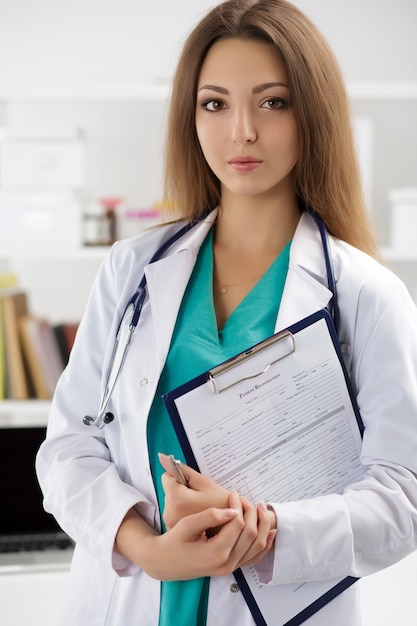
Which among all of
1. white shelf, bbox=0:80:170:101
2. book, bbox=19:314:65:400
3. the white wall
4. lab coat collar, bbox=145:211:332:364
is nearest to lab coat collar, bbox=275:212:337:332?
lab coat collar, bbox=145:211:332:364

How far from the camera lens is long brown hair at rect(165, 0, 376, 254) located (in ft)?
3.82

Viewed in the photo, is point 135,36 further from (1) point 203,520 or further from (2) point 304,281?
(1) point 203,520

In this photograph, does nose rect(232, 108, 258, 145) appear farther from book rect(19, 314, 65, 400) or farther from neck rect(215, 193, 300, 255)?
book rect(19, 314, 65, 400)

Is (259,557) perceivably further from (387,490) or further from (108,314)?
(108,314)

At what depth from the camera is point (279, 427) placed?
1.11m

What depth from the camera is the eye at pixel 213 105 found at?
1.21 meters

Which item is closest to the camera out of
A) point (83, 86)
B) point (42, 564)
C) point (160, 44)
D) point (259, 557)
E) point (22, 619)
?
point (259, 557)

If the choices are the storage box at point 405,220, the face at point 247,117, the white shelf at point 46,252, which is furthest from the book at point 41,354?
the face at point 247,117

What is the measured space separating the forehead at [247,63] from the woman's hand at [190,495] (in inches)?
21.9

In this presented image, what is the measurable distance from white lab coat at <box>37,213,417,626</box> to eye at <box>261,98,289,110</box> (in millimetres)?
187

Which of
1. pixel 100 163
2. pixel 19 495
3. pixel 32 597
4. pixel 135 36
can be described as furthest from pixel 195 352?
pixel 135 36

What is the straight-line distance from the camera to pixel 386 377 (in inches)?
44.1

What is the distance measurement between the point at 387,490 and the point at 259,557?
0.20 m

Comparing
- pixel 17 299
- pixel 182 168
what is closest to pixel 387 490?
pixel 182 168
